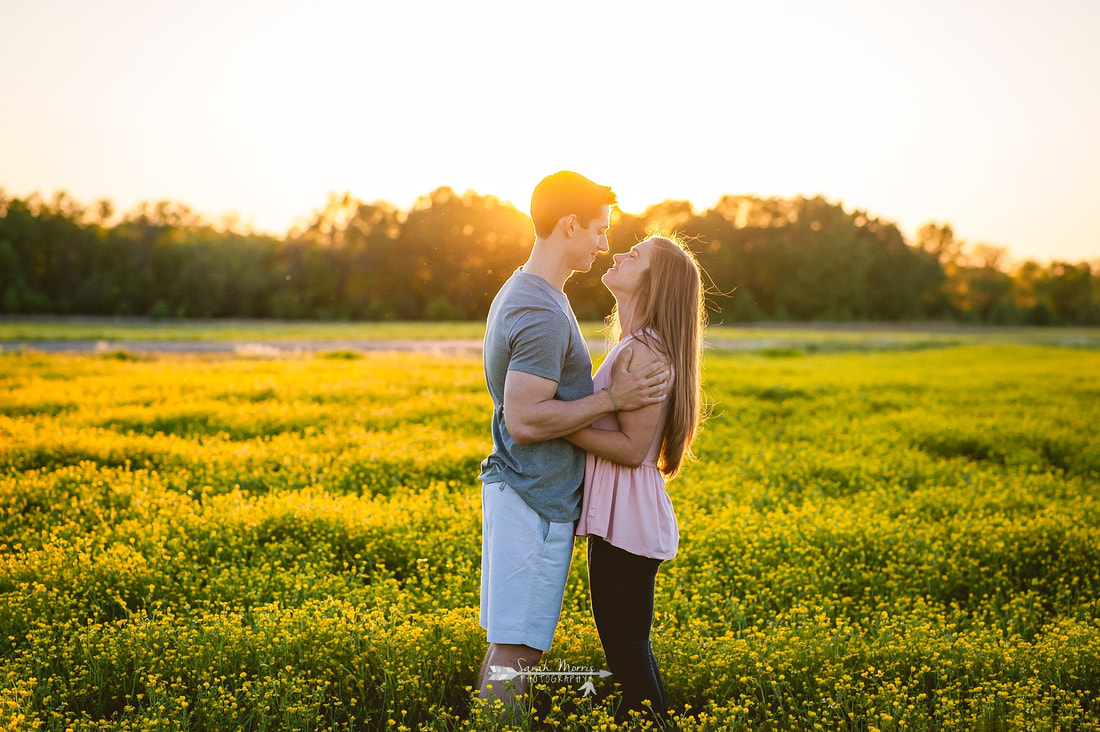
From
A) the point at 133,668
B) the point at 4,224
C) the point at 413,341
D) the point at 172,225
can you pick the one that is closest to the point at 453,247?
the point at 133,668

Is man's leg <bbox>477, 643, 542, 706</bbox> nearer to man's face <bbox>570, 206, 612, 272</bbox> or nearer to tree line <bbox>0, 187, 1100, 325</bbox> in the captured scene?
man's face <bbox>570, 206, 612, 272</bbox>

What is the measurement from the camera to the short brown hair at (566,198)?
384 centimetres

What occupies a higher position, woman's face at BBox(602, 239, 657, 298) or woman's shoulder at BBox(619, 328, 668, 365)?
woman's face at BBox(602, 239, 657, 298)

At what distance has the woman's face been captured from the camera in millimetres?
4199

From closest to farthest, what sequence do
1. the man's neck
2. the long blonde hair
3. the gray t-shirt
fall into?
the gray t-shirt, the man's neck, the long blonde hair

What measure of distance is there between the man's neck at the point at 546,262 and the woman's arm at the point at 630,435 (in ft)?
1.80

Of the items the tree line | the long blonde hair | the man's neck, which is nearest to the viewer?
the man's neck

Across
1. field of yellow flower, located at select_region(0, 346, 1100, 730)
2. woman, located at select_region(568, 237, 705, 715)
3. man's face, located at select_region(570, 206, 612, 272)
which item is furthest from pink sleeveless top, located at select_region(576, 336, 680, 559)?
field of yellow flower, located at select_region(0, 346, 1100, 730)

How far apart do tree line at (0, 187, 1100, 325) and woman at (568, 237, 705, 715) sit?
48.9m

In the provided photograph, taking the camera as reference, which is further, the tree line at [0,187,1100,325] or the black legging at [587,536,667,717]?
the tree line at [0,187,1100,325]

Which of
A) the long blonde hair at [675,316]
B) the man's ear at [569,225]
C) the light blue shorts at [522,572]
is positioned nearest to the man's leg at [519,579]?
the light blue shorts at [522,572]

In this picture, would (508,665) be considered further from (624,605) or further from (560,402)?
(560,402)

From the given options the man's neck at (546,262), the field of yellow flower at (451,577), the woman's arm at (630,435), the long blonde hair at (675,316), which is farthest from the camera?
the field of yellow flower at (451,577)

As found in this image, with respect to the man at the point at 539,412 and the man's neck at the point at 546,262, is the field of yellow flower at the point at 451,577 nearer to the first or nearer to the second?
the man at the point at 539,412
